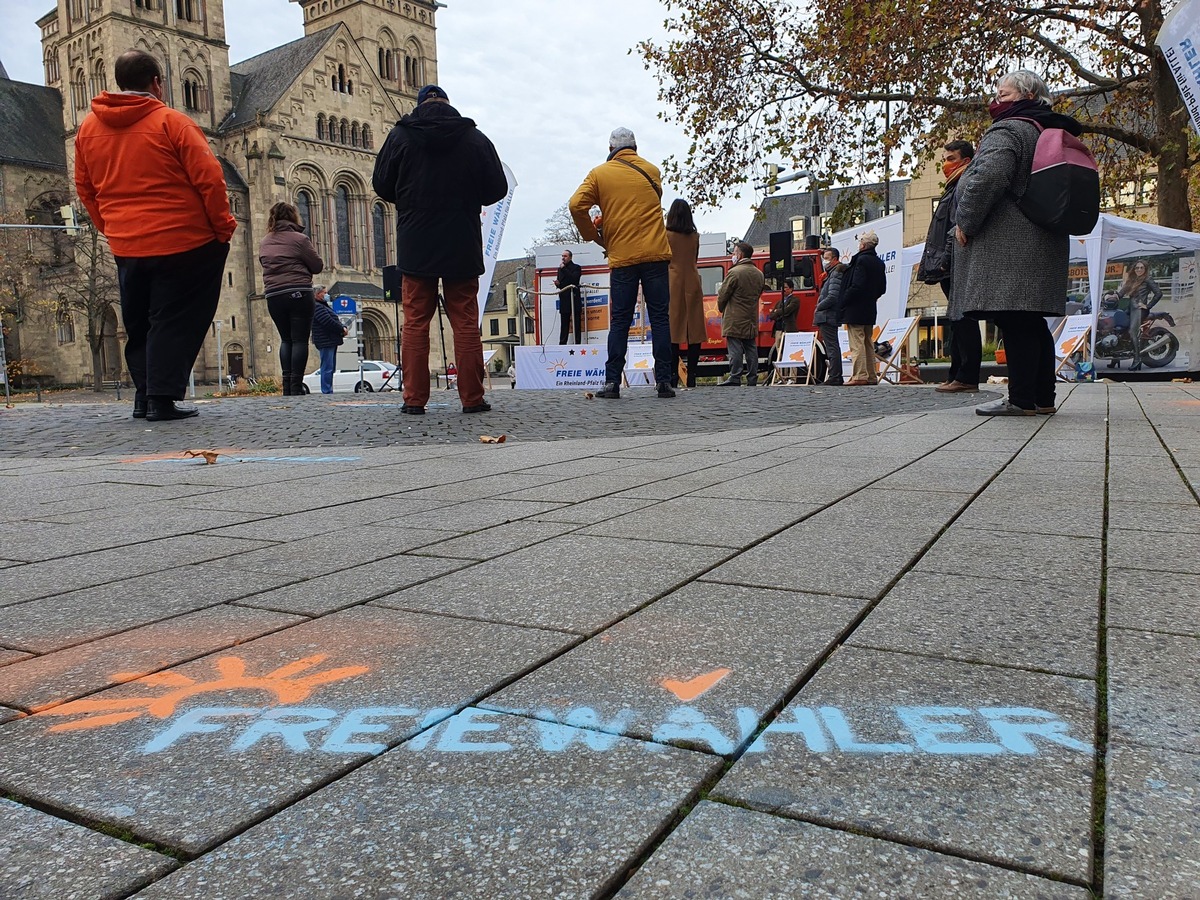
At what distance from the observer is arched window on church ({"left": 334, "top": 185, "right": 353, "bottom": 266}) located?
186 ft

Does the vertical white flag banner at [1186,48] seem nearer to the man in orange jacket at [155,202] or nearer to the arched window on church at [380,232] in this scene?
the man in orange jacket at [155,202]

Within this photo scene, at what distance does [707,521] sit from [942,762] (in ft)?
5.62

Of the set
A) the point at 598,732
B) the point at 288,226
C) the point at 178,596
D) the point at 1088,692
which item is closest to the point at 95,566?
the point at 178,596

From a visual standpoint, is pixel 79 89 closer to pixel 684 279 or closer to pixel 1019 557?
pixel 684 279

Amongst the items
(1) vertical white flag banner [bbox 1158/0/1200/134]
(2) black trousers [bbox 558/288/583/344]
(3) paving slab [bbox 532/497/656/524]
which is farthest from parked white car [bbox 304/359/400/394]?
(3) paving slab [bbox 532/497/656/524]

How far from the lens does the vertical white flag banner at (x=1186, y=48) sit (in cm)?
809

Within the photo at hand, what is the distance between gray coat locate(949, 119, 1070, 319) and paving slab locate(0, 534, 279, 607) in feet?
16.2

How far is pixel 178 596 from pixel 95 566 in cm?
51

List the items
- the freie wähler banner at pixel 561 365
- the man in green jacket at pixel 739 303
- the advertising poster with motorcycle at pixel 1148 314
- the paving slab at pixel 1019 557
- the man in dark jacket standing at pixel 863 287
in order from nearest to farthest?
the paving slab at pixel 1019 557 → the man in dark jacket standing at pixel 863 287 → the man in green jacket at pixel 739 303 → the advertising poster with motorcycle at pixel 1148 314 → the freie wähler banner at pixel 561 365

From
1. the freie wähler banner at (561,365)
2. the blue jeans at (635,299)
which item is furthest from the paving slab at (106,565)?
the freie wähler banner at (561,365)

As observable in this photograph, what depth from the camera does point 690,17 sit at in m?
17.6

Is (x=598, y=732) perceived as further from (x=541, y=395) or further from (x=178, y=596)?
(x=541, y=395)

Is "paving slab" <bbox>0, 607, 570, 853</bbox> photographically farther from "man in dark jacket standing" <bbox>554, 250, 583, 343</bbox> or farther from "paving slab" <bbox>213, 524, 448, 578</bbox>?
"man in dark jacket standing" <bbox>554, 250, 583, 343</bbox>

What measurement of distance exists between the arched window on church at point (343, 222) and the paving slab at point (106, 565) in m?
57.0
